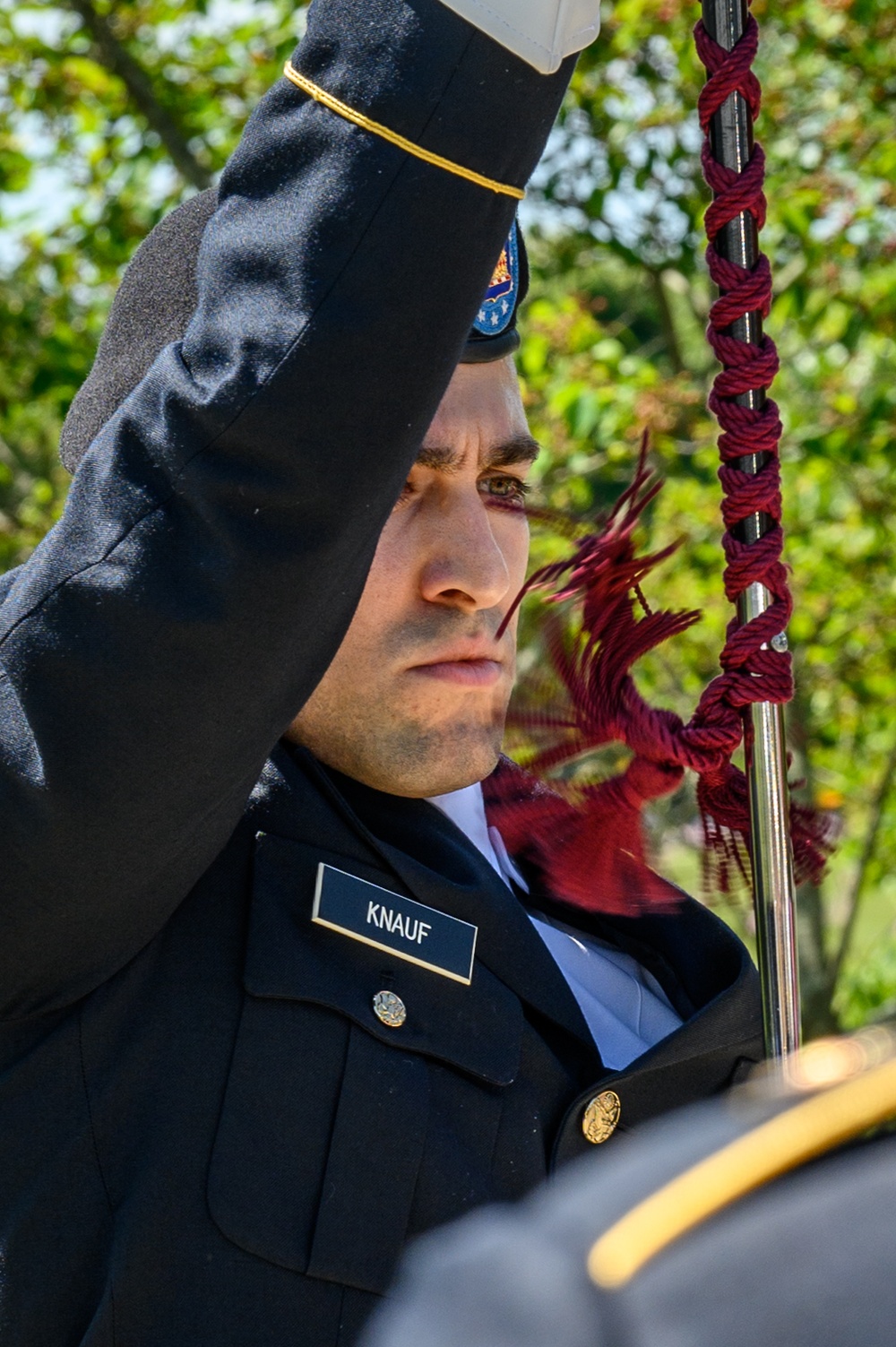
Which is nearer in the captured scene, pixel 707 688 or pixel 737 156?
pixel 737 156

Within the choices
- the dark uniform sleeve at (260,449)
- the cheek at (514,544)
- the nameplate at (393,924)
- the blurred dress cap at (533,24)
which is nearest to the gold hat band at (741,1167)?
the dark uniform sleeve at (260,449)

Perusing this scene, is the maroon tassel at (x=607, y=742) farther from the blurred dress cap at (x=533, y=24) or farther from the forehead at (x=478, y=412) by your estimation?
the blurred dress cap at (x=533, y=24)

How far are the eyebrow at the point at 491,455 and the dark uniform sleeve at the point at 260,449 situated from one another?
1.50 feet

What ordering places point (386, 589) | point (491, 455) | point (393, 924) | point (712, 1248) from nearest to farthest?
point (712, 1248) → point (393, 924) → point (386, 589) → point (491, 455)

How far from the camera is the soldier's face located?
149cm

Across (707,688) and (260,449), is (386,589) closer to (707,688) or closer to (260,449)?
(707,688)

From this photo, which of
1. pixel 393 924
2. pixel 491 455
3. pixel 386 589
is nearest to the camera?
pixel 393 924

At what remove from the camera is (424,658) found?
1498 mm

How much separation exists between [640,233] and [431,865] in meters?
3.12

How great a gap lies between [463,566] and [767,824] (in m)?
0.37

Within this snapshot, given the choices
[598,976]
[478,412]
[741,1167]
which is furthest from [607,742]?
[741,1167]

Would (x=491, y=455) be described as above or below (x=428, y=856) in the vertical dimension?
above

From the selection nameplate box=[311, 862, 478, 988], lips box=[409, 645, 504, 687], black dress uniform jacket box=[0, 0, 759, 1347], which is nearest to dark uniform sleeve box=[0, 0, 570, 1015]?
black dress uniform jacket box=[0, 0, 759, 1347]

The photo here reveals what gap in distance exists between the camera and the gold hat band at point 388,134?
1.03m
